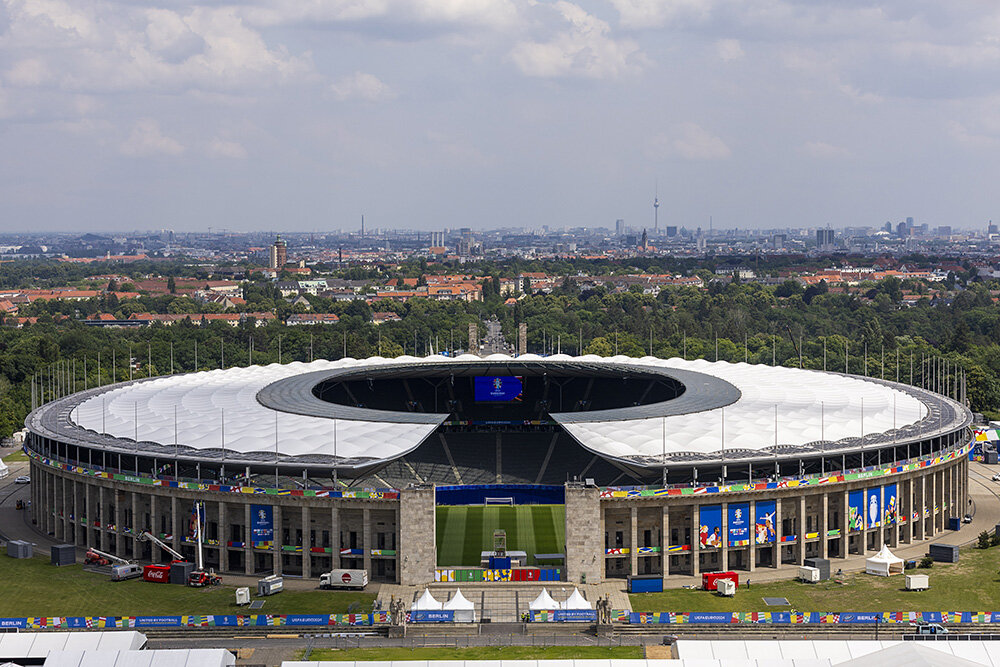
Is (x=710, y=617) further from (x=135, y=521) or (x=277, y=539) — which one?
(x=135, y=521)

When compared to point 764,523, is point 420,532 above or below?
above

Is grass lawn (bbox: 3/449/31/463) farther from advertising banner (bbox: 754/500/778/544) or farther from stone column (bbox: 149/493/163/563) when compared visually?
advertising banner (bbox: 754/500/778/544)

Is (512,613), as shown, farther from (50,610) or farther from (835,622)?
(50,610)

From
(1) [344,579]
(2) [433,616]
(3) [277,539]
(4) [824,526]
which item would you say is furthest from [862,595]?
(3) [277,539]

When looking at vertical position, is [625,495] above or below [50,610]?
above

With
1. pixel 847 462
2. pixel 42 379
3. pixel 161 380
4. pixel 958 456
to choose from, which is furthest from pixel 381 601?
pixel 42 379

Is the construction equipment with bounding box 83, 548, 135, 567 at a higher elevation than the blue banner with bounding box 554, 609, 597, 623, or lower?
lower

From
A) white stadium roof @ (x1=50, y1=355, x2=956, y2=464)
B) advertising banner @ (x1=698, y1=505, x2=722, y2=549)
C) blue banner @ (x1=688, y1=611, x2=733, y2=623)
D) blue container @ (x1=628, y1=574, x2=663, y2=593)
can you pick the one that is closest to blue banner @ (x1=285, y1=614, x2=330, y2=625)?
white stadium roof @ (x1=50, y1=355, x2=956, y2=464)
